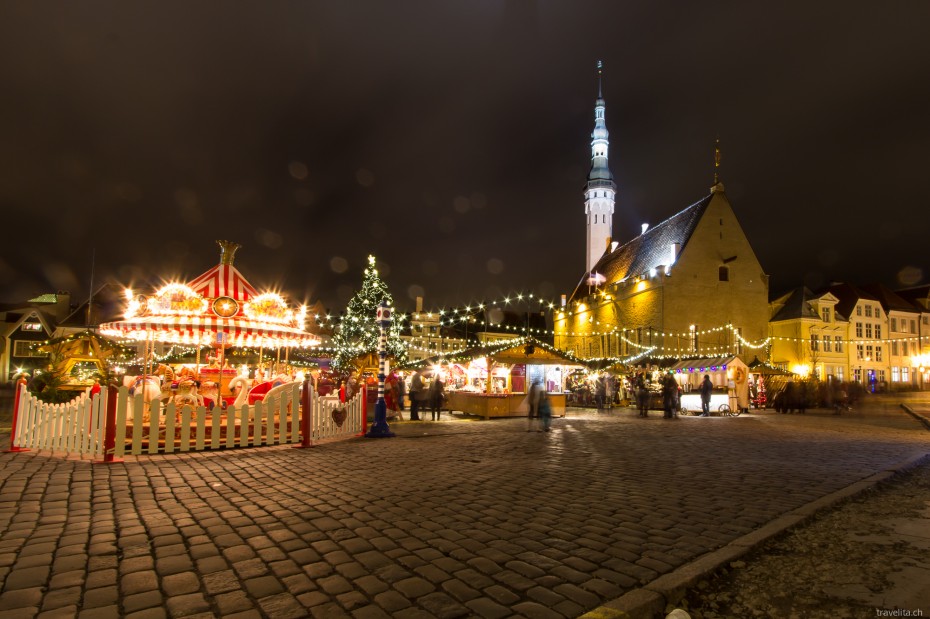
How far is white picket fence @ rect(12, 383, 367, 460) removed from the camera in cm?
913

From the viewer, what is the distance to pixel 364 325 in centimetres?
3903

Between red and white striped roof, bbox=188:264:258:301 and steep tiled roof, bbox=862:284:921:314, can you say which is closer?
red and white striped roof, bbox=188:264:258:301

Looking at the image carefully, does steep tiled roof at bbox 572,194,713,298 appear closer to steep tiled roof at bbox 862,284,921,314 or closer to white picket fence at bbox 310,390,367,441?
steep tiled roof at bbox 862,284,921,314

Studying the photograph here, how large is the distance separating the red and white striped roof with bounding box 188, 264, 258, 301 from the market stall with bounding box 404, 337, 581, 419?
897 cm

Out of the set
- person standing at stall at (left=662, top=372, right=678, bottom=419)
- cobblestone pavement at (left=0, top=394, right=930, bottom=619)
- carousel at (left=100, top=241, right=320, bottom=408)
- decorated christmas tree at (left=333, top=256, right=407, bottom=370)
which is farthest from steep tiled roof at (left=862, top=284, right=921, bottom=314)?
carousel at (left=100, top=241, right=320, bottom=408)

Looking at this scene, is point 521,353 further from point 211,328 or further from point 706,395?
point 211,328

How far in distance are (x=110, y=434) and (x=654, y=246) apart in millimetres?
42420

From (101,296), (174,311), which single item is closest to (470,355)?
(174,311)

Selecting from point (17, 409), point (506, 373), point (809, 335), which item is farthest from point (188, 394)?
point (809, 335)

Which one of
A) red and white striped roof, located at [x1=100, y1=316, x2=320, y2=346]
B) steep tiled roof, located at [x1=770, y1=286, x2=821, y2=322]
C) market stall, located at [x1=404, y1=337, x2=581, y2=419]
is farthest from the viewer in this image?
steep tiled roof, located at [x1=770, y1=286, x2=821, y2=322]

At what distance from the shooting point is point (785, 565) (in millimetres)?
4441

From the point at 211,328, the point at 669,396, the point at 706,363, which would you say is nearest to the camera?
the point at 211,328

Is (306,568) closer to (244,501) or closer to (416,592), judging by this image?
(416,592)

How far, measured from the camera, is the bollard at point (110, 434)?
350 inches
